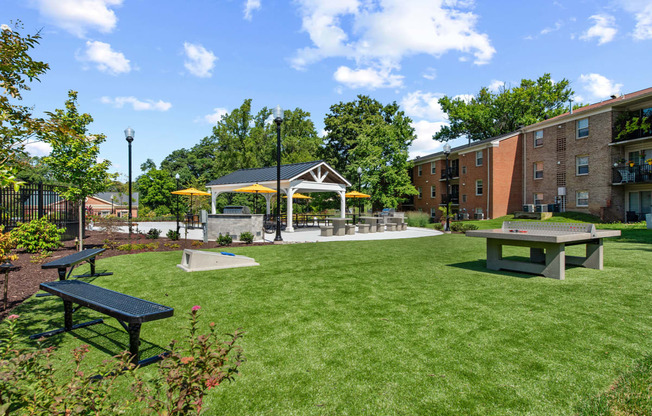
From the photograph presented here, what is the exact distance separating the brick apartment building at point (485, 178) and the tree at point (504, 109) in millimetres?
9410

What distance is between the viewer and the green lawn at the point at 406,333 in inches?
118

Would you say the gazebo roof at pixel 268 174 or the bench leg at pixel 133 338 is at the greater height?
the gazebo roof at pixel 268 174

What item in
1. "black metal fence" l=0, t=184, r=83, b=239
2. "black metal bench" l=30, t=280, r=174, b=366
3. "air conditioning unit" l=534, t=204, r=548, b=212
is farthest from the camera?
"air conditioning unit" l=534, t=204, r=548, b=212

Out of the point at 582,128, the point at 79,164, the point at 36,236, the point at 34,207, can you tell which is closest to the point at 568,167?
the point at 582,128

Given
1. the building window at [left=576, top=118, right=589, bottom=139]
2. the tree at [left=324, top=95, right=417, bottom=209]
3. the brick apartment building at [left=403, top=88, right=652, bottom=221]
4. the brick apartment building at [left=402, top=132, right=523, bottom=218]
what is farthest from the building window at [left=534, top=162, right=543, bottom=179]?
the tree at [left=324, top=95, right=417, bottom=209]

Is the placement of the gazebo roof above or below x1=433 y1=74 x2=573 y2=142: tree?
below

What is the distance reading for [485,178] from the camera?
32625mm

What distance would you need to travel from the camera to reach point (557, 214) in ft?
87.6

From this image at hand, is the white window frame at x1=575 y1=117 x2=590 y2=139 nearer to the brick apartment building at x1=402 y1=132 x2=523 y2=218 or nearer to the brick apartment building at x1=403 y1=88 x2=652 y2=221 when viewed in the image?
the brick apartment building at x1=403 y1=88 x2=652 y2=221

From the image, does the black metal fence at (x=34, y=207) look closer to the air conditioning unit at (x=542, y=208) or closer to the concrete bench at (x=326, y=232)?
the concrete bench at (x=326, y=232)

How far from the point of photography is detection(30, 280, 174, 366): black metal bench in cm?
312

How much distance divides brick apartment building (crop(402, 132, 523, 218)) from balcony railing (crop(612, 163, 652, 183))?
803cm

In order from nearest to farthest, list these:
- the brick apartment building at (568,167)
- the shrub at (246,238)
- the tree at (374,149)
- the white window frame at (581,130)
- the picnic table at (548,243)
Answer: the picnic table at (548,243), the shrub at (246,238), the brick apartment building at (568,167), the white window frame at (581,130), the tree at (374,149)

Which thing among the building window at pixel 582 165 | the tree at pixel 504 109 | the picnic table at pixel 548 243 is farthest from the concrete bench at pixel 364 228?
the tree at pixel 504 109
